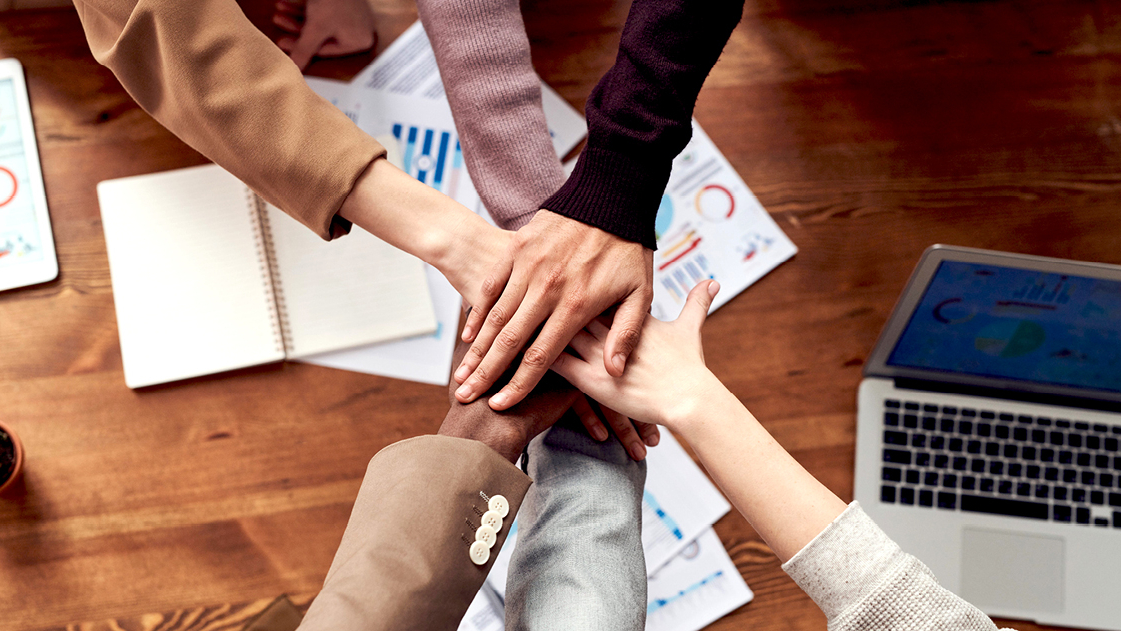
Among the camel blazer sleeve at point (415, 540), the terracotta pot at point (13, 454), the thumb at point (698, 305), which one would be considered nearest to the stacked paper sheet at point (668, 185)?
the thumb at point (698, 305)

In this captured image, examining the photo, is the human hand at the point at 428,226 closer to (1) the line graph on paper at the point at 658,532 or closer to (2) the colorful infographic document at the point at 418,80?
(2) the colorful infographic document at the point at 418,80

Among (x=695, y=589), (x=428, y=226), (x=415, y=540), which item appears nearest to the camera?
(x=415, y=540)

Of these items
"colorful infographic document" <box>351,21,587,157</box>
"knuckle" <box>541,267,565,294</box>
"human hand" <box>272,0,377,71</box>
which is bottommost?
"knuckle" <box>541,267,565,294</box>

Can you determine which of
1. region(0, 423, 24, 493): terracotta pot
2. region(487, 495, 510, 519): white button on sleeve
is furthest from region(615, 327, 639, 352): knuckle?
region(0, 423, 24, 493): terracotta pot

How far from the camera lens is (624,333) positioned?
32.1 inches

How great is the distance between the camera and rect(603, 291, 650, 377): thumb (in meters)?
0.81

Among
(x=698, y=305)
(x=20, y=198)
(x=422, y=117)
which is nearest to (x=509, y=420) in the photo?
(x=698, y=305)

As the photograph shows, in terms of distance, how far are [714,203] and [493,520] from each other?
1.95 ft

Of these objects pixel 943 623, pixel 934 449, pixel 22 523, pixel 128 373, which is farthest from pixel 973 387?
pixel 22 523

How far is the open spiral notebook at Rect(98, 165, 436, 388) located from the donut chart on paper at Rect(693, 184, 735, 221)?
404 millimetres

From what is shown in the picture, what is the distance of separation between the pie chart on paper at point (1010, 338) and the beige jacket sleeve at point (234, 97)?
71 centimetres

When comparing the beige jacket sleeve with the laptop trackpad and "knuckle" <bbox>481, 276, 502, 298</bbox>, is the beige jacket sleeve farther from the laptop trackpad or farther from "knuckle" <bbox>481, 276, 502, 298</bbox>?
the laptop trackpad

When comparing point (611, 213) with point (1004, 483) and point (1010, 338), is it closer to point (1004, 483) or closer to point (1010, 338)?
point (1010, 338)

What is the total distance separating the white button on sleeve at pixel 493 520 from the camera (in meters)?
0.66
